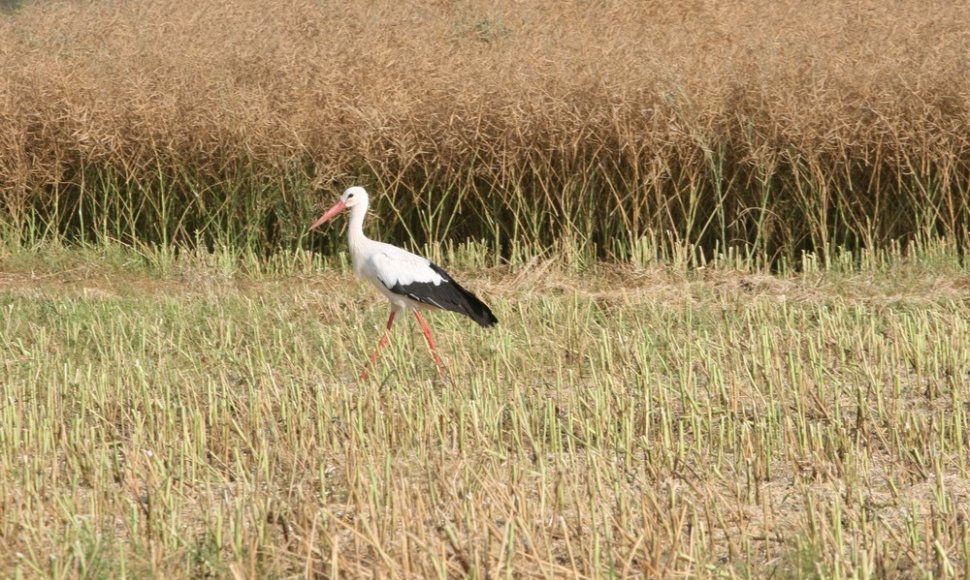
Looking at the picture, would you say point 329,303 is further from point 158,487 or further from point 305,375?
point 158,487

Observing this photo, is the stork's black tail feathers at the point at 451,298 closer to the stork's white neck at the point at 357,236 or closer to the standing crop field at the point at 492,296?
the standing crop field at the point at 492,296

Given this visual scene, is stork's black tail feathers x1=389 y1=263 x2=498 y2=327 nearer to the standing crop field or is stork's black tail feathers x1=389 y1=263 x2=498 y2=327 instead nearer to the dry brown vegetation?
the standing crop field

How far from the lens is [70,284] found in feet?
35.4

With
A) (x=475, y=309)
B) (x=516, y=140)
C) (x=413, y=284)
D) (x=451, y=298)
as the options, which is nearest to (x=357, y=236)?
(x=413, y=284)

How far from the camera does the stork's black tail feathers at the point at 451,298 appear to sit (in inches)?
295

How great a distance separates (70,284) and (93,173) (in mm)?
1922

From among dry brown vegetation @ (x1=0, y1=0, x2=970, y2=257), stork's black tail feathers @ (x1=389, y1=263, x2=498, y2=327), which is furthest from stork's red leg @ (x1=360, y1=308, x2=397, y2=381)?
dry brown vegetation @ (x1=0, y1=0, x2=970, y2=257)

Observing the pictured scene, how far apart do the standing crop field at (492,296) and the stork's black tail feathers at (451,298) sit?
0.49ft

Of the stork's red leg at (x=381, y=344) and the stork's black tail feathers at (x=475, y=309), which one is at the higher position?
the stork's black tail feathers at (x=475, y=309)

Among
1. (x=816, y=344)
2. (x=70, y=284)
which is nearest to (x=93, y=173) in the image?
(x=70, y=284)

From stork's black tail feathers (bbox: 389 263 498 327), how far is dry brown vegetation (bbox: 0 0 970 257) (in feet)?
12.1

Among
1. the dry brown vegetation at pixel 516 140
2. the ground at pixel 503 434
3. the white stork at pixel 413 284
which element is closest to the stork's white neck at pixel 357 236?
the white stork at pixel 413 284

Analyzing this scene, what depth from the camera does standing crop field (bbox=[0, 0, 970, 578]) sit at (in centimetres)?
408

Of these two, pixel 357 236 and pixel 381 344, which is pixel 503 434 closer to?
pixel 381 344
